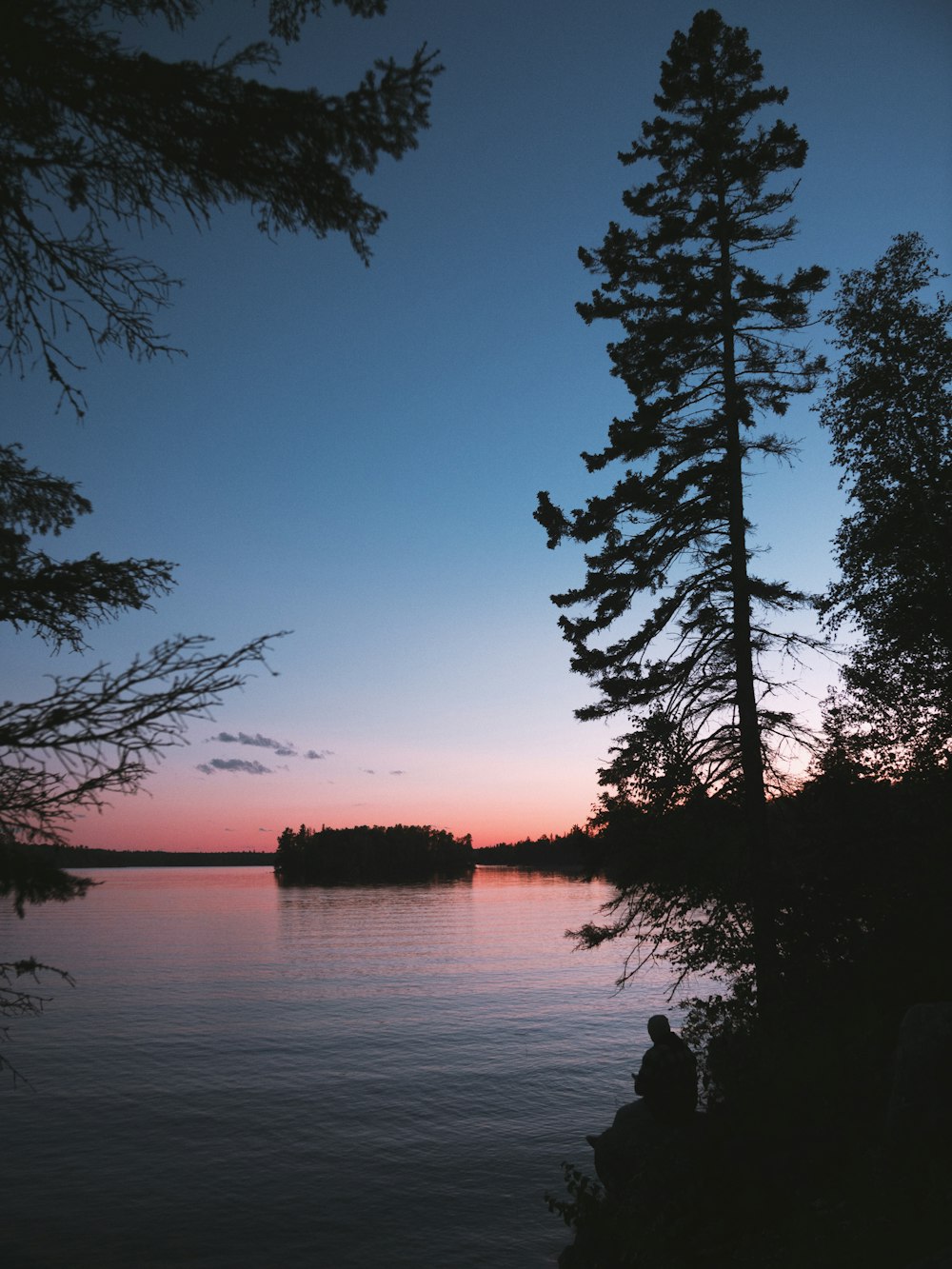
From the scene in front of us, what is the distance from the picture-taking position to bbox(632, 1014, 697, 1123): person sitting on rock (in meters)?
13.1

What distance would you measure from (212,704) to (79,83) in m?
4.47

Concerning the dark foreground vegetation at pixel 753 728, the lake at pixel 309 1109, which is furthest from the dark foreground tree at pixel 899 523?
A: the lake at pixel 309 1109

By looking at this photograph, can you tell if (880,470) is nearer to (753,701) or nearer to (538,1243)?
(753,701)

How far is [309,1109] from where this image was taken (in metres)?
21.3

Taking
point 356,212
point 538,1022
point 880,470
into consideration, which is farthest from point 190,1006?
point 356,212

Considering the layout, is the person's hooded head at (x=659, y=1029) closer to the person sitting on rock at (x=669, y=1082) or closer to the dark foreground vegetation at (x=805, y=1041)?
the person sitting on rock at (x=669, y=1082)

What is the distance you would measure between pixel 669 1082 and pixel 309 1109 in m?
12.6

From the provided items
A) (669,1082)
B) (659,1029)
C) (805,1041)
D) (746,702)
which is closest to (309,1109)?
(659,1029)

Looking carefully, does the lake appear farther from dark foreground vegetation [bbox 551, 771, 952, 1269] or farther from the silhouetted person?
dark foreground vegetation [bbox 551, 771, 952, 1269]

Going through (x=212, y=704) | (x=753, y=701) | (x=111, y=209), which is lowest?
(x=212, y=704)

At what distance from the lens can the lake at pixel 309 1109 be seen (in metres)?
13.6

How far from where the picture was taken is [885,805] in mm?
15688

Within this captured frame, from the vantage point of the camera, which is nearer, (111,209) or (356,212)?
(111,209)

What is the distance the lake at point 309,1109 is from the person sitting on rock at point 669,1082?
2850 mm
